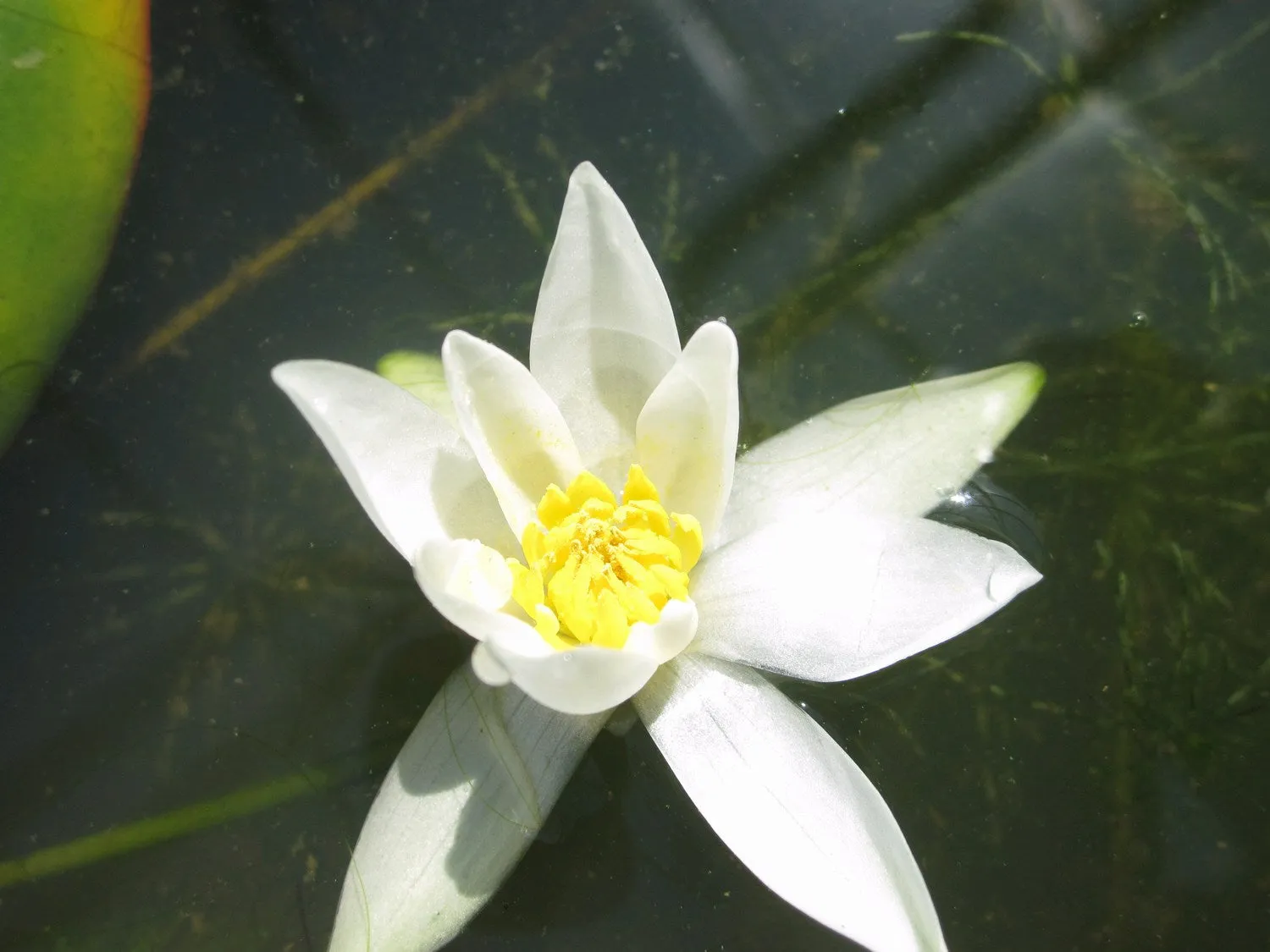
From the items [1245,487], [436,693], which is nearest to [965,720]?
[1245,487]

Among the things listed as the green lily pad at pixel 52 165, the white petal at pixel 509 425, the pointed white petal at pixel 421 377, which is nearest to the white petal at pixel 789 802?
the white petal at pixel 509 425

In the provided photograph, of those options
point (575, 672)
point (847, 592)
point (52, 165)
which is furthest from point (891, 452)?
point (52, 165)

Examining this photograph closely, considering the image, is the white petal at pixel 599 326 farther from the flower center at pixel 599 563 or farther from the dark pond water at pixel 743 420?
the dark pond water at pixel 743 420

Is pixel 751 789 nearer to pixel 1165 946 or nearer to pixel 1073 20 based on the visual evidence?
pixel 1165 946

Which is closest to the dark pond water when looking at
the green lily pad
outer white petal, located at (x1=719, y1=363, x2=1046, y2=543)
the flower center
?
the green lily pad

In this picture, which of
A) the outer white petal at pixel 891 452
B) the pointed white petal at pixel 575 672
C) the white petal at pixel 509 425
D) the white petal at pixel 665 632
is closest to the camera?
the pointed white petal at pixel 575 672

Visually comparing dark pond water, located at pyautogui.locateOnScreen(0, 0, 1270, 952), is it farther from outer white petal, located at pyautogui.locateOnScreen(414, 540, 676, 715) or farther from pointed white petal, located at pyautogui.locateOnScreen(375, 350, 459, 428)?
outer white petal, located at pyautogui.locateOnScreen(414, 540, 676, 715)

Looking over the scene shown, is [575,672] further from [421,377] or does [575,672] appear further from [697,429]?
[421,377]
